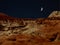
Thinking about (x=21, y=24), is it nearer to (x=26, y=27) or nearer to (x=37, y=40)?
(x=26, y=27)

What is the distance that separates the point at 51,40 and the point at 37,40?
1.53m

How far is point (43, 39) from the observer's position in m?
15.6

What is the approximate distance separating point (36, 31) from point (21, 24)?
4.71m

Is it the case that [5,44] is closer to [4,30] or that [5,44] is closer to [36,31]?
[36,31]

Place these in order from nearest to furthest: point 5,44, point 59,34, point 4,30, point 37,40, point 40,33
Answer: point 5,44
point 37,40
point 59,34
point 40,33
point 4,30

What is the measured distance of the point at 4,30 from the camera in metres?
20.6

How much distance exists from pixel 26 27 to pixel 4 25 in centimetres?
302

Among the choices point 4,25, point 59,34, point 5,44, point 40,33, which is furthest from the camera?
point 4,25

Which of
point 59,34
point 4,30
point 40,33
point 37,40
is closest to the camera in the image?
point 37,40

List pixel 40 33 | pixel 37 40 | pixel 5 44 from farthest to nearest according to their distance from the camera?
pixel 40 33
pixel 37 40
pixel 5 44

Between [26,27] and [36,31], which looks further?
[26,27]

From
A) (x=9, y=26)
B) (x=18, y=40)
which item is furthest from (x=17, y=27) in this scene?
(x=18, y=40)

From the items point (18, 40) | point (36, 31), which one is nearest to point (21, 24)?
point (36, 31)

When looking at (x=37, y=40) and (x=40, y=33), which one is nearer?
(x=37, y=40)
